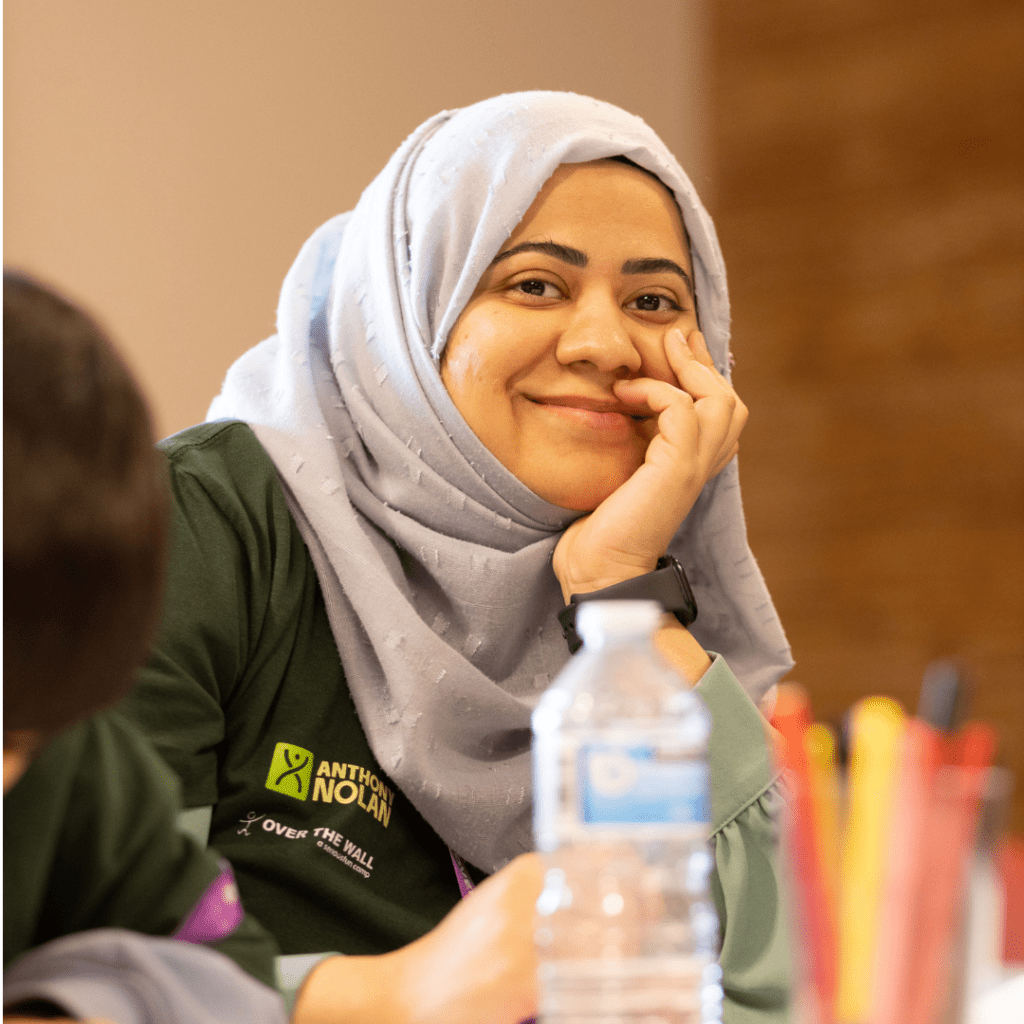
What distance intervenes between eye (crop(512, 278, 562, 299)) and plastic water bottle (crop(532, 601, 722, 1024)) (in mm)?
575

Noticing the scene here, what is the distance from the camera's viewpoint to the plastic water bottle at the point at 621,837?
58 cm

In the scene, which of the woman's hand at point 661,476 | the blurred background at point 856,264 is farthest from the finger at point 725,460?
the blurred background at point 856,264

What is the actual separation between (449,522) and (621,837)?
0.62 m

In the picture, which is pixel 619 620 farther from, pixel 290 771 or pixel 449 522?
pixel 449 522

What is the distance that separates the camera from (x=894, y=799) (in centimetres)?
54

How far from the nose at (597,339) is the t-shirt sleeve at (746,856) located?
1.10 ft

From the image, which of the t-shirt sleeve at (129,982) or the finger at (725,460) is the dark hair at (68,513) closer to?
the t-shirt sleeve at (129,982)

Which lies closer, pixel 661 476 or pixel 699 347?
pixel 661 476

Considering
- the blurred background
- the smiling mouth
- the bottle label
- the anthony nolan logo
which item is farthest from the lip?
the blurred background

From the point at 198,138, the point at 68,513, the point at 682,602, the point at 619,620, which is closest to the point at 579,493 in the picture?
the point at 682,602

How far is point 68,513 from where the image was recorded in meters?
0.51

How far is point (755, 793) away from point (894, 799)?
429mm

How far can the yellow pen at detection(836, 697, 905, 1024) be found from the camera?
20.9 inches

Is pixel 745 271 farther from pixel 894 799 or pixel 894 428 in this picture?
pixel 894 799
